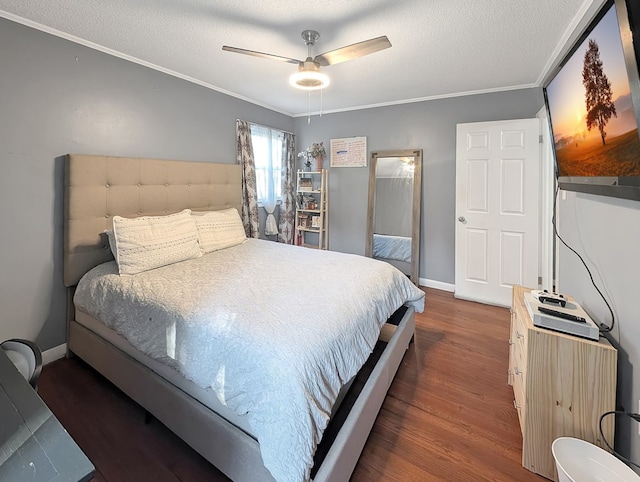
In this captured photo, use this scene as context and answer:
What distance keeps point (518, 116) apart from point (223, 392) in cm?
380

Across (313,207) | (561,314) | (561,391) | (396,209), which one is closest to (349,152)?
(313,207)

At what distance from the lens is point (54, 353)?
2295mm

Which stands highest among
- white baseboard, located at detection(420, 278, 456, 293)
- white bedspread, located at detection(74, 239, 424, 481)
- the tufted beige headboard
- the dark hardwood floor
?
the tufted beige headboard

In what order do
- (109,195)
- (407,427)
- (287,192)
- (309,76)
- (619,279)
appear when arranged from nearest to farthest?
1. (619,279)
2. (407,427)
3. (309,76)
4. (109,195)
5. (287,192)

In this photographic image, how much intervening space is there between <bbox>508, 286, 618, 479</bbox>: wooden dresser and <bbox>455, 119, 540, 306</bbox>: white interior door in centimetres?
212

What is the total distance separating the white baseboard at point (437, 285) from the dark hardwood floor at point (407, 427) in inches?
52.3

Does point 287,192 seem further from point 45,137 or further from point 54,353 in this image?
point 54,353

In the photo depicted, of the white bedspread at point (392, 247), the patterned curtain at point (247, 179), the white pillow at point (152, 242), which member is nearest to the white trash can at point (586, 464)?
the white pillow at point (152, 242)

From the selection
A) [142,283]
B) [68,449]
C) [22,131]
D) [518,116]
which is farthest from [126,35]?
[518,116]

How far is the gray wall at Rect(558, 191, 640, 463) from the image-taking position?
1209mm

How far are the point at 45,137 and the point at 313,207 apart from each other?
3.07 meters

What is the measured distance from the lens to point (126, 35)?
2.22 meters

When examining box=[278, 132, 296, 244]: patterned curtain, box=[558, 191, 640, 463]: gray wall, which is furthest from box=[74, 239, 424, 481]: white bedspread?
box=[278, 132, 296, 244]: patterned curtain

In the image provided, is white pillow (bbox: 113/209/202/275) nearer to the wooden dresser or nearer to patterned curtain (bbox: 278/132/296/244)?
patterned curtain (bbox: 278/132/296/244)
